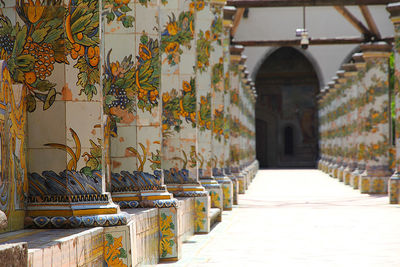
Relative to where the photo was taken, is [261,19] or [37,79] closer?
[37,79]

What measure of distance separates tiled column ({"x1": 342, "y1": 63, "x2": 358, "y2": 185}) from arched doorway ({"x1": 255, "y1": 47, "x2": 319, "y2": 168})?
22.1 meters

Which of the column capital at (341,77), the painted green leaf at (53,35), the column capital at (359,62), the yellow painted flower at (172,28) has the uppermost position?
the column capital at (341,77)

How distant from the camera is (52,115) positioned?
219 inches

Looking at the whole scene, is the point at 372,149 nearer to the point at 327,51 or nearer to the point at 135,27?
the point at 135,27

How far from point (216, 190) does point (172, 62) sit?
3.43m

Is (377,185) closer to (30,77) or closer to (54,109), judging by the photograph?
(54,109)

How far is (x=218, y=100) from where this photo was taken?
578 inches

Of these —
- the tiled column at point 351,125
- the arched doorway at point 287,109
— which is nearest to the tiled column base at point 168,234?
the tiled column at point 351,125

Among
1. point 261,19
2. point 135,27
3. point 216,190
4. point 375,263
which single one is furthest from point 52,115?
point 261,19

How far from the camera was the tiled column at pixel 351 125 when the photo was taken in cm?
2469

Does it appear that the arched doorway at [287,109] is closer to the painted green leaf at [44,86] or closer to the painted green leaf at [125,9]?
the painted green leaf at [125,9]

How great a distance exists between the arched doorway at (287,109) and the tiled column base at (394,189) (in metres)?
33.0

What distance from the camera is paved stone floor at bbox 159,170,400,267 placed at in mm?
8227

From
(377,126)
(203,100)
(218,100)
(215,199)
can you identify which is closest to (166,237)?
(203,100)
